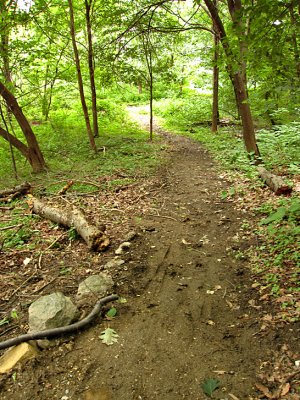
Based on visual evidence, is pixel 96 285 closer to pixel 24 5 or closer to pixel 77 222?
pixel 77 222

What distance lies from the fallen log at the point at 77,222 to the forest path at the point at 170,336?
578 millimetres

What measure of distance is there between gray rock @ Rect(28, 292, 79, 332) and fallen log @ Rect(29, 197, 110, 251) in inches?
61.0

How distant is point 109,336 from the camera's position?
10.1 feet

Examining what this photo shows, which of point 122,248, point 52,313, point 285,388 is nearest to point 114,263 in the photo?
point 122,248

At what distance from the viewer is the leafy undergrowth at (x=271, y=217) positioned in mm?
3438

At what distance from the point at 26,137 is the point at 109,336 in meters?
8.95

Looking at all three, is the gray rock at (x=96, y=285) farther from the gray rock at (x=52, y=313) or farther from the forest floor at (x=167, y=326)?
the gray rock at (x=52, y=313)

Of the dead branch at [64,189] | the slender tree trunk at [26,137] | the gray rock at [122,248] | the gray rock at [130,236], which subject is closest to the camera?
the gray rock at [122,248]

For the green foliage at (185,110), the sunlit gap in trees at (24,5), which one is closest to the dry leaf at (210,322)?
the sunlit gap in trees at (24,5)

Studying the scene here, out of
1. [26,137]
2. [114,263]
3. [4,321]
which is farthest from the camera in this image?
[26,137]

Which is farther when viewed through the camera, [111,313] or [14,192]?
[14,192]

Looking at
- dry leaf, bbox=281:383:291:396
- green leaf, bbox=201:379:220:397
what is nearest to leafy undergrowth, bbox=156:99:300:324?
dry leaf, bbox=281:383:291:396

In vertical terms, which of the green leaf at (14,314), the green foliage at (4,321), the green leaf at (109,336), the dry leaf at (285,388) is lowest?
the green foliage at (4,321)

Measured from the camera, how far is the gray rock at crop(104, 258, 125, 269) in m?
4.39
